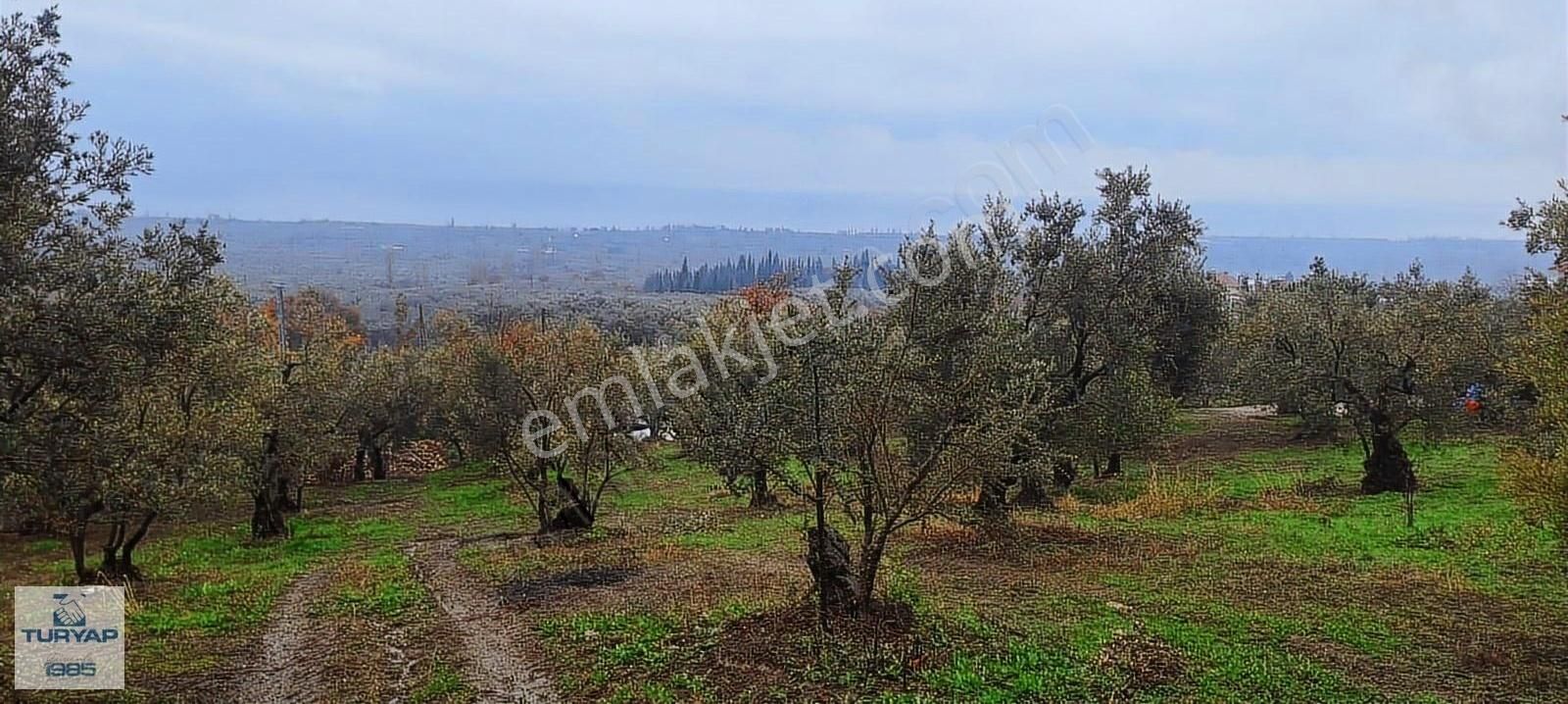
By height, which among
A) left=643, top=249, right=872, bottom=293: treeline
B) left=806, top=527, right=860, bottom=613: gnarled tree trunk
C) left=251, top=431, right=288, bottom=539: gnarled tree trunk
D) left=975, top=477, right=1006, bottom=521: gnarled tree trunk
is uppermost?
left=643, top=249, right=872, bottom=293: treeline

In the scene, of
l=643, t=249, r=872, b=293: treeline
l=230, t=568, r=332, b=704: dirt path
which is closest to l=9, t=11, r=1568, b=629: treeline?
l=230, t=568, r=332, b=704: dirt path

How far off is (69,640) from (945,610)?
11.7 meters

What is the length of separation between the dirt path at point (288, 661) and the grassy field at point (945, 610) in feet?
0.21

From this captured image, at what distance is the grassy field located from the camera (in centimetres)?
1163

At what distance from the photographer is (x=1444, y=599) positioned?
588 inches

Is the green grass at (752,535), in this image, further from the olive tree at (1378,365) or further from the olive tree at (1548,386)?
the olive tree at (1378,365)

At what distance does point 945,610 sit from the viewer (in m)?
14.6

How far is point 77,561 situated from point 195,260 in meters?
10.4

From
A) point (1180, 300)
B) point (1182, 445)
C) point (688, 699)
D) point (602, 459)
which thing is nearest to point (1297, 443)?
point (1182, 445)

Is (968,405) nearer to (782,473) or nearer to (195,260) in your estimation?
(782,473)

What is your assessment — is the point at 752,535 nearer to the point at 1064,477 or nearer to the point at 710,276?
the point at 1064,477

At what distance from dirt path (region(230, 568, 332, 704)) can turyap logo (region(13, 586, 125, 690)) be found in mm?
1578

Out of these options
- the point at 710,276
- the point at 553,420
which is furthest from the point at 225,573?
the point at 710,276

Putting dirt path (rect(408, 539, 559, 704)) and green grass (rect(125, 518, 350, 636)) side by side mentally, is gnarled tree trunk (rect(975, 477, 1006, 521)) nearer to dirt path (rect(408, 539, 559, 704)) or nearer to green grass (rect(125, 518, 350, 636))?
dirt path (rect(408, 539, 559, 704))
